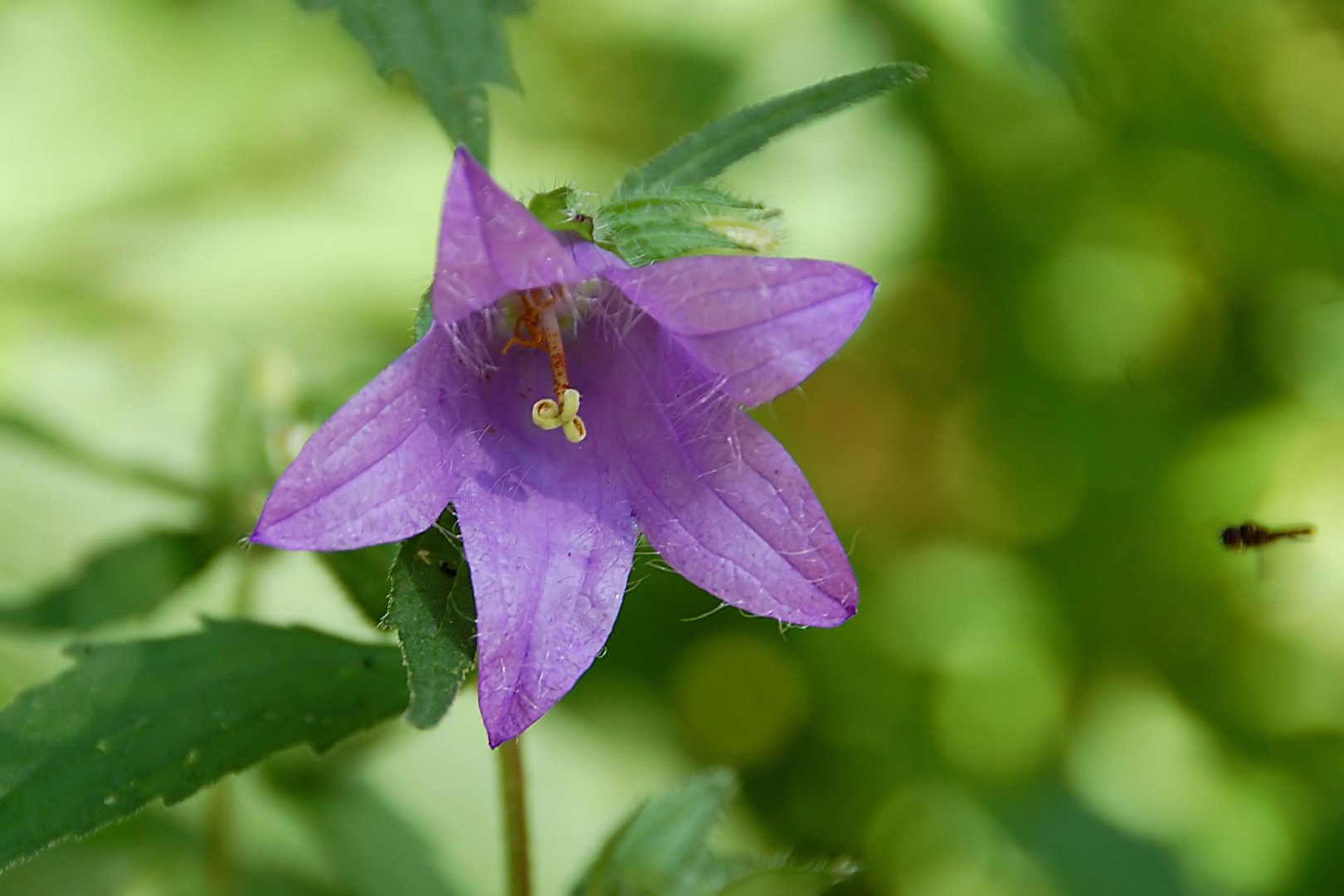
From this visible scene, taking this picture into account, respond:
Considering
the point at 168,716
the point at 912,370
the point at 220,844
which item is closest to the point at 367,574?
the point at 168,716

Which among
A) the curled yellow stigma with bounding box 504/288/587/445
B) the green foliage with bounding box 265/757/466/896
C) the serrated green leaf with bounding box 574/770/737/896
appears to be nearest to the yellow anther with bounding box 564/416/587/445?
the curled yellow stigma with bounding box 504/288/587/445

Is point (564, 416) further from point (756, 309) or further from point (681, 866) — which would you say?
point (681, 866)

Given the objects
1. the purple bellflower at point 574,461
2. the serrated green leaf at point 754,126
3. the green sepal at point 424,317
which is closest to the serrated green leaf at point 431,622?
the purple bellflower at point 574,461

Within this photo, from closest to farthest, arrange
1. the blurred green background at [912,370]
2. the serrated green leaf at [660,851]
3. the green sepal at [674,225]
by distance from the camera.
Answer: the green sepal at [674,225] → the serrated green leaf at [660,851] → the blurred green background at [912,370]

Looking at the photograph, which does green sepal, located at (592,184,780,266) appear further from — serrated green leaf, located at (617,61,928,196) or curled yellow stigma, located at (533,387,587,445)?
curled yellow stigma, located at (533,387,587,445)

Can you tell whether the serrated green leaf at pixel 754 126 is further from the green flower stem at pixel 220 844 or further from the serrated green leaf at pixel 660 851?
the green flower stem at pixel 220 844
